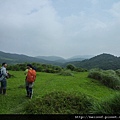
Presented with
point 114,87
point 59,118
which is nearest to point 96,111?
point 59,118

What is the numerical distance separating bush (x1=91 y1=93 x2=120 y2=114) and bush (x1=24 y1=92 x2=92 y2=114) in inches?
46.7

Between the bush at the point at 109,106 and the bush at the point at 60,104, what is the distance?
119 centimetres

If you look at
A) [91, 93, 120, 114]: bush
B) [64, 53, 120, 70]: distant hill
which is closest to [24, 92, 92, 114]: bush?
[91, 93, 120, 114]: bush

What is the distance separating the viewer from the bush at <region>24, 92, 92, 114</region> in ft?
32.6

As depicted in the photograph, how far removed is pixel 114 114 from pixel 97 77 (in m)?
26.1

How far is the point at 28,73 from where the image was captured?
47.3 ft

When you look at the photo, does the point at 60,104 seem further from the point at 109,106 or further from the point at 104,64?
the point at 104,64

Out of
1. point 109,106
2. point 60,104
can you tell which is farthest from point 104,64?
point 109,106

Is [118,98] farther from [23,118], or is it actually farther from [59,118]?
[23,118]

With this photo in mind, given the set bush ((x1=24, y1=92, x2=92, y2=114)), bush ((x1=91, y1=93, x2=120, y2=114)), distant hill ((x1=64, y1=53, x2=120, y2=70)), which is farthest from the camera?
distant hill ((x1=64, y1=53, x2=120, y2=70))

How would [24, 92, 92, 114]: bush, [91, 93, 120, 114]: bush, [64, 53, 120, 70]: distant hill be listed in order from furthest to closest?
[64, 53, 120, 70]: distant hill → [24, 92, 92, 114]: bush → [91, 93, 120, 114]: bush

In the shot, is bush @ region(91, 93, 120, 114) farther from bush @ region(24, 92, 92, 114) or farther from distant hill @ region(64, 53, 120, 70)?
distant hill @ region(64, 53, 120, 70)

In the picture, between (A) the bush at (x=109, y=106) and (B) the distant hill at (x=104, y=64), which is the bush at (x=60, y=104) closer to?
(A) the bush at (x=109, y=106)

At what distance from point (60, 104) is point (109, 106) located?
8.47 feet
